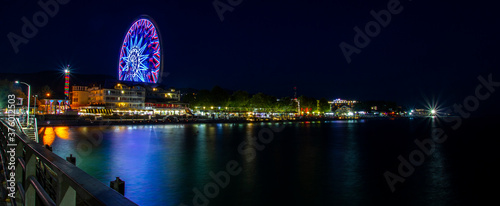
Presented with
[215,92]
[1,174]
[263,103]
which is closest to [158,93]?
[215,92]

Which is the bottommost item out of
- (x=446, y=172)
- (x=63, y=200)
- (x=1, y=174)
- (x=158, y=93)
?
(x=446, y=172)

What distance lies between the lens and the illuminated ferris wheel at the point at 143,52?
70750mm

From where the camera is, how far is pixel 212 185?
18828mm

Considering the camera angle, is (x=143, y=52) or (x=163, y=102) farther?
(x=163, y=102)

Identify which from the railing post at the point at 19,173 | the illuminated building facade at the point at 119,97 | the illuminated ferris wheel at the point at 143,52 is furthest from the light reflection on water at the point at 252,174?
the illuminated building facade at the point at 119,97

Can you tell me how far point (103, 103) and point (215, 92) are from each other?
3957cm

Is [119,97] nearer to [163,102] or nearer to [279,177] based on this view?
[163,102]

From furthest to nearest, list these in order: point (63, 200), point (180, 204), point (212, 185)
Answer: point (212, 185) → point (180, 204) → point (63, 200)

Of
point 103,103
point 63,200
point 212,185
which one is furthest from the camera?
point 103,103

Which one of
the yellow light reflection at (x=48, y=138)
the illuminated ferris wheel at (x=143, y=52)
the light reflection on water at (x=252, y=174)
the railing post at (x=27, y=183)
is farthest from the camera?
→ the illuminated ferris wheel at (x=143, y=52)

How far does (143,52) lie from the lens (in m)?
74.4

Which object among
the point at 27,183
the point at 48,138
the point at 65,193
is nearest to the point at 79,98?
the point at 48,138

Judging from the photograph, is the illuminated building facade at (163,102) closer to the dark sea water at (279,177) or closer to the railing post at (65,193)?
the dark sea water at (279,177)

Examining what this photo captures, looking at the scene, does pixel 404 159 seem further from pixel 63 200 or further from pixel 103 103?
pixel 103 103
